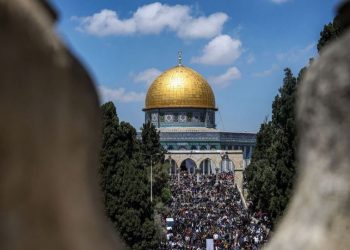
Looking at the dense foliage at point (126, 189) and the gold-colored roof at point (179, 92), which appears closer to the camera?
the dense foliage at point (126, 189)

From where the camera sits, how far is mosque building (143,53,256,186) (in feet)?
214

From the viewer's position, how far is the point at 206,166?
222 ft

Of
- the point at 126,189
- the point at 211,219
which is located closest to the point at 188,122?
the point at 211,219

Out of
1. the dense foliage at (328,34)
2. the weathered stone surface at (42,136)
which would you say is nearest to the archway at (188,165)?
the dense foliage at (328,34)

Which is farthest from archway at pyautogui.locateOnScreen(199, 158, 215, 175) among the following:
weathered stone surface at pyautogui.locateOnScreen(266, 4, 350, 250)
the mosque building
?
weathered stone surface at pyautogui.locateOnScreen(266, 4, 350, 250)

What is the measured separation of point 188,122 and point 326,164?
212ft

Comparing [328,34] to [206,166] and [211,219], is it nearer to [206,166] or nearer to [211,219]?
→ [211,219]

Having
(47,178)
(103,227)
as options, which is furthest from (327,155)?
(47,178)

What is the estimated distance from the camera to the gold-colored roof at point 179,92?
66.8 m

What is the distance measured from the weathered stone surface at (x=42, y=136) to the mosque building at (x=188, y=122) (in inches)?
2440

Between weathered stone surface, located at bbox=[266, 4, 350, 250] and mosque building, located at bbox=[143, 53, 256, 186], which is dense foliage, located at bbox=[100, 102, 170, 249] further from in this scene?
mosque building, located at bbox=[143, 53, 256, 186]

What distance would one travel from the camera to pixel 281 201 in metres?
19.8

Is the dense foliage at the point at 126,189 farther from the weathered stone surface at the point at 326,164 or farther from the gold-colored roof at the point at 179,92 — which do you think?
the gold-colored roof at the point at 179,92

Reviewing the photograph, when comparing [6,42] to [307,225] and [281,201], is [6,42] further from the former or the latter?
[281,201]
